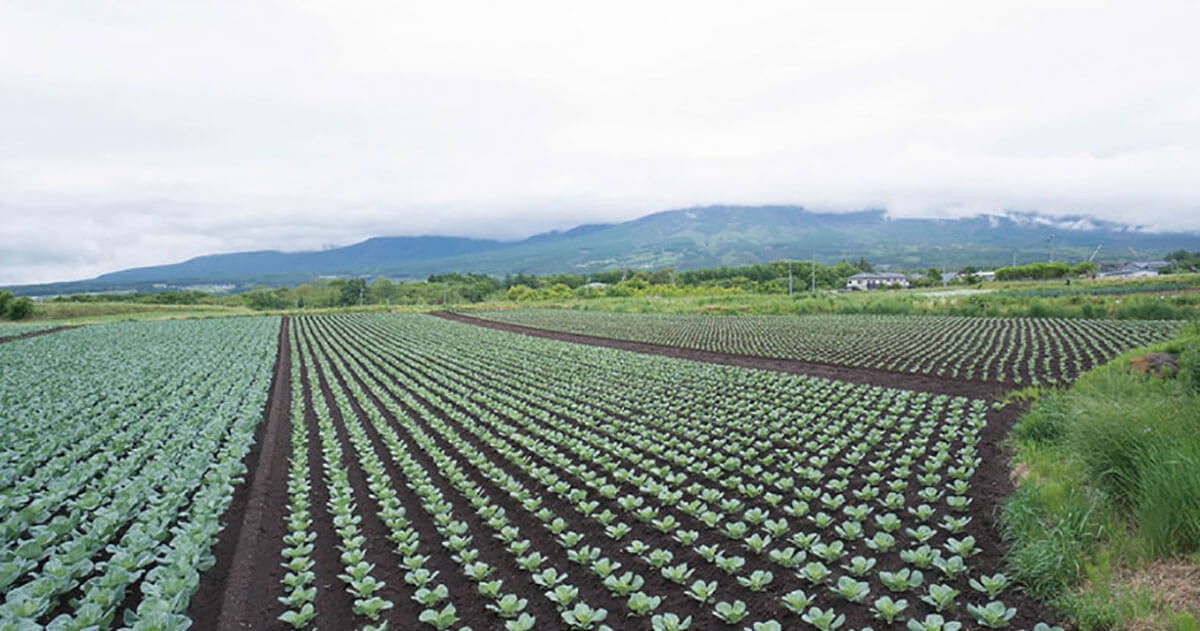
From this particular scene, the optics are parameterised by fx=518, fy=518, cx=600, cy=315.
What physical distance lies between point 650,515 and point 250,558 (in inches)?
164

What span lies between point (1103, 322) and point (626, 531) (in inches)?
1119

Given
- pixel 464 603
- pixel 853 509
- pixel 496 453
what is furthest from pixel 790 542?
pixel 496 453

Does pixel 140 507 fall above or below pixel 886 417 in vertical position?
above

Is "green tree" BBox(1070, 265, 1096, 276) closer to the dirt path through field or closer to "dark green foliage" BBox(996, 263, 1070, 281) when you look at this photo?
"dark green foliage" BBox(996, 263, 1070, 281)

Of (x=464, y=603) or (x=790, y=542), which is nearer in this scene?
(x=464, y=603)

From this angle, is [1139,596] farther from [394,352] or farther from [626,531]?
[394,352]

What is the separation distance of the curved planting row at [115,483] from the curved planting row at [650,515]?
0.96 meters

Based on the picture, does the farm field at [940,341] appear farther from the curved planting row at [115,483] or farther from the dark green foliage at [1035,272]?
the dark green foliage at [1035,272]

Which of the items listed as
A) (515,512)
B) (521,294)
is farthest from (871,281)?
(515,512)

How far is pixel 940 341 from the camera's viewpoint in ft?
64.4

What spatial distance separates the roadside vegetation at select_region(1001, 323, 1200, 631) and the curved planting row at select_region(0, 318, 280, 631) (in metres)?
6.69

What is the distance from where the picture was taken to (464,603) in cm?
446

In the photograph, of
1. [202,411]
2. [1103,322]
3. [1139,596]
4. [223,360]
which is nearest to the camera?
[1139,596]

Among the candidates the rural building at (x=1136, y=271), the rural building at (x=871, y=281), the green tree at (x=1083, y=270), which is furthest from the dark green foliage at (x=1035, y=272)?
the rural building at (x=871, y=281)
